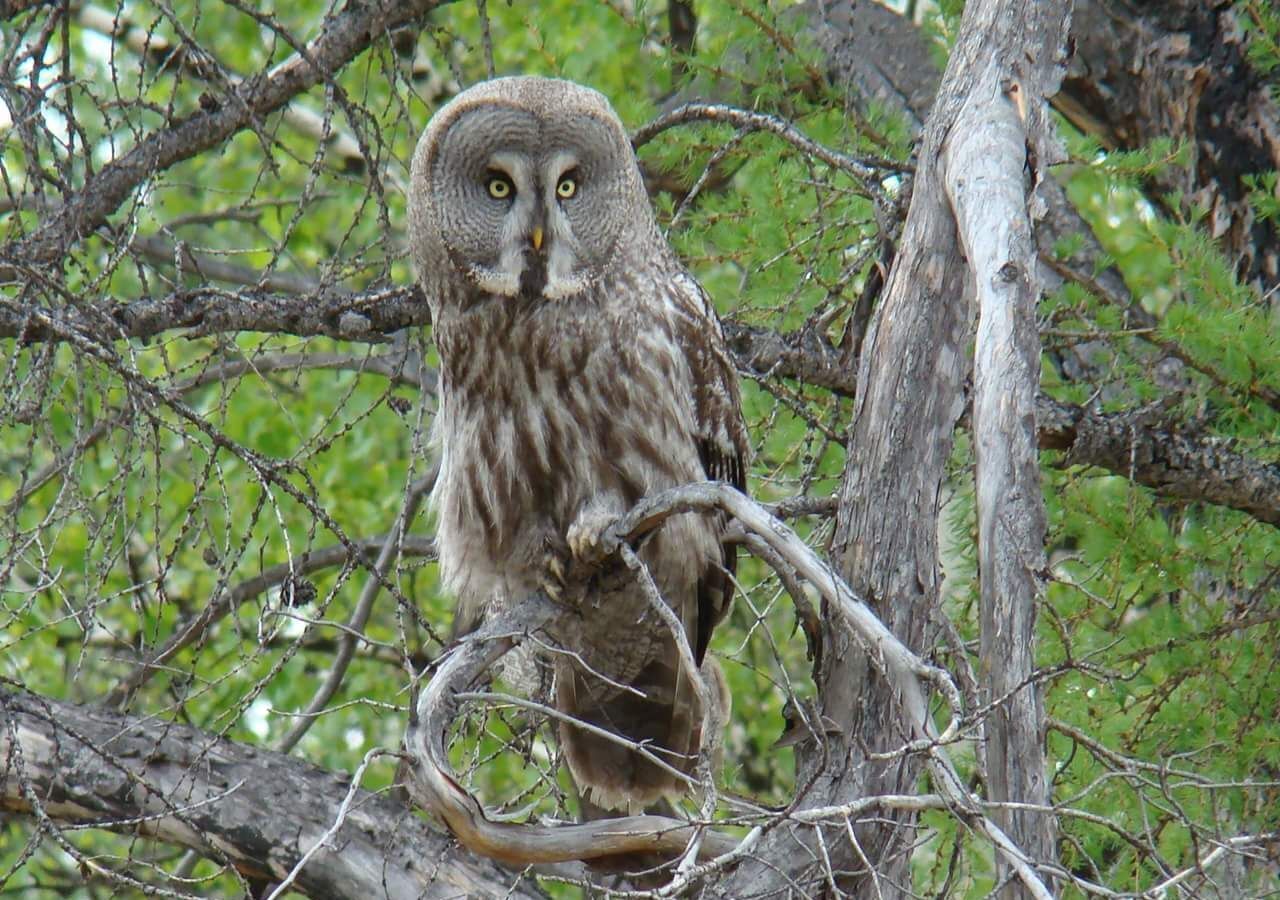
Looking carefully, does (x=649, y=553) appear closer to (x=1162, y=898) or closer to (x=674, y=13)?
(x=1162, y=898)

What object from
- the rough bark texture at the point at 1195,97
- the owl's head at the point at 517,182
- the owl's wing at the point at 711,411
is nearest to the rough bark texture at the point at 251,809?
the owl's wing at the point at 711,411

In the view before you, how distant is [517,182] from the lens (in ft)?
11.3

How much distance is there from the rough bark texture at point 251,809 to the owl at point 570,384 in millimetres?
449

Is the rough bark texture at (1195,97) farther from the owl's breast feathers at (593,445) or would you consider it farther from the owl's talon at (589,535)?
the owl's talon at (589,535)

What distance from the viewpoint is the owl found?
3.26m

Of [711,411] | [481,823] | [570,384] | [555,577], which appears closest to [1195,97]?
[711,411]

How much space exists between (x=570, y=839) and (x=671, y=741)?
114 cm

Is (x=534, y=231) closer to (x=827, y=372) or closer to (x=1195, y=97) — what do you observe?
(x=827, y=372)

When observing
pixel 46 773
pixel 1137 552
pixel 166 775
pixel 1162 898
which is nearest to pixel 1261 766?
pixel 1137 552

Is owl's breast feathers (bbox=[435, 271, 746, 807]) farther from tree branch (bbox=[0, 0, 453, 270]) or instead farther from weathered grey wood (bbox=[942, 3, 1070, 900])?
weathered grey wood (bbox=[942, 3, 1070, 900])

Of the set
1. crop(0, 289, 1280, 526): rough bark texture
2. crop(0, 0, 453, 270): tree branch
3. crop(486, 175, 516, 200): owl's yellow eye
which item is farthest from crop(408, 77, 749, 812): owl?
crop(0, 0, 453, 270): tree branch

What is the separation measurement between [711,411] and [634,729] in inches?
32.6

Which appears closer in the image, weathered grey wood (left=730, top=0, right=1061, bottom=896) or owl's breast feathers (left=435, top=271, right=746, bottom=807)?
weathered grey wood (left=730, top=0, right=1061, bottom=896)

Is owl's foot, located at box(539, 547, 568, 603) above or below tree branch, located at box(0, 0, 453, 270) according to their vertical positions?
below
